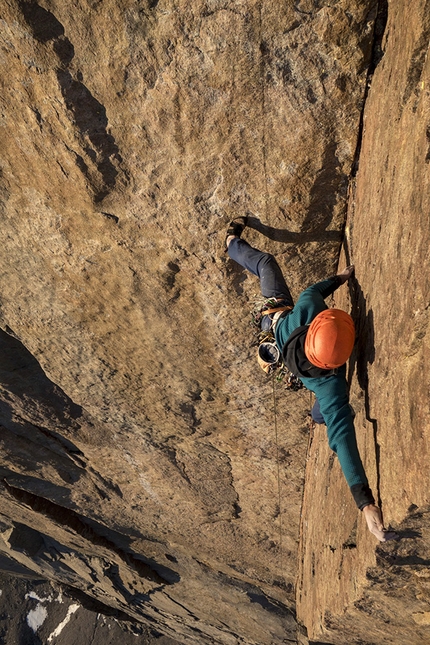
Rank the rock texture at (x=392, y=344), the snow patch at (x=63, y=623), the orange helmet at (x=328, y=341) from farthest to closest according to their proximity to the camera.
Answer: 1. the snow patch at (x=63, y=623)
2. the orange helmet at (x=328, y=341)
3. the rock texture at (x=392, y=344)

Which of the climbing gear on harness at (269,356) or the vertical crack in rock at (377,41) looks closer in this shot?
the vertical crack in rock at (377,41)

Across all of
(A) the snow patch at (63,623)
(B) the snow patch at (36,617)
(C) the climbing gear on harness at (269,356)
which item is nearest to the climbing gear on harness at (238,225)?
(C) the climbing gear on harness at (269,356)

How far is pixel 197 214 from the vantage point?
308 cm

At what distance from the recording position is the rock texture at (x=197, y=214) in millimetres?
2299

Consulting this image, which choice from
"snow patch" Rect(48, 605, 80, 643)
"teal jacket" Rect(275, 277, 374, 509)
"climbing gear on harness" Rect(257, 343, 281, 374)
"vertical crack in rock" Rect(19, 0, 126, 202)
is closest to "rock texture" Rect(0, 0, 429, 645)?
"vertical crack in rock" Rect(19, 0, 126, 202)

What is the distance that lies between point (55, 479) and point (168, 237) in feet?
17.1

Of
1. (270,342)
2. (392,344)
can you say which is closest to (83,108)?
(270,342)

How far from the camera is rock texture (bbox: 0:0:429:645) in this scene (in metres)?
2.30

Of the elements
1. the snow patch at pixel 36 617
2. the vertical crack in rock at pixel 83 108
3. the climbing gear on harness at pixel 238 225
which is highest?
the climbing gear on harness at pixel 238 225

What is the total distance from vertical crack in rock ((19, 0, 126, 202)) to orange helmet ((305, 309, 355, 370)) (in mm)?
1586

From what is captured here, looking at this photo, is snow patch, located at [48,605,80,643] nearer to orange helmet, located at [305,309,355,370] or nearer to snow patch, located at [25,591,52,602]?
snow patch, located at [25,591,52,602]

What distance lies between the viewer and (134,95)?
2.70 m

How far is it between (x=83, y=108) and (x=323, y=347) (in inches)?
75.4

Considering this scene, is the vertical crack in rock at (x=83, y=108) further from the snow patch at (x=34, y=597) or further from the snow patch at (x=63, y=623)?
the snow patch at (x=34, y=597)
